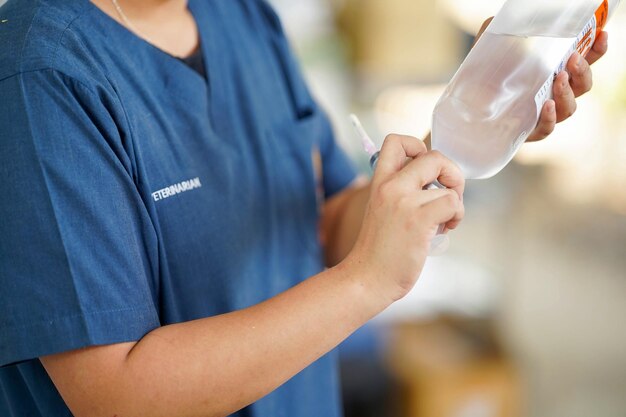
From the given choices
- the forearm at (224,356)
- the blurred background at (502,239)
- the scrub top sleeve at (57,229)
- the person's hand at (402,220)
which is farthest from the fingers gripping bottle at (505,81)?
the blurred background at (502,239)

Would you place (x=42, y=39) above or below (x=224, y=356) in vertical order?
above

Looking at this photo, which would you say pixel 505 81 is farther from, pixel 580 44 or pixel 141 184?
pixel 141 184

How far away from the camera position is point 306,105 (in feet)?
3.57

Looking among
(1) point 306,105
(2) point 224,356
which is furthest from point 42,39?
(1) point 306,105

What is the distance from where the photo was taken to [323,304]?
26.1 inches

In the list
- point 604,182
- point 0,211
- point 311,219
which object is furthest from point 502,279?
point 0,211

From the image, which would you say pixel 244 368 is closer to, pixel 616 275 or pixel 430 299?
pixel 616 275

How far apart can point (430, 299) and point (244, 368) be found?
178 centimetres

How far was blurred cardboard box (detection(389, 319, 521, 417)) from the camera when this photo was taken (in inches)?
77.4

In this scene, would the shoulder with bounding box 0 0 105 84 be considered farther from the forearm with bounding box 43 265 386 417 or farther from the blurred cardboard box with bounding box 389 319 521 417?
the blurred cardboard box with bounding box 389 319 521 417

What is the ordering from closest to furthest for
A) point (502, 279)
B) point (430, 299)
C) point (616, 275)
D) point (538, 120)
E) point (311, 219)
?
point (538, 120) < point (311, 219) < point (616, 275) < point (502, 279) < point (430, 299)

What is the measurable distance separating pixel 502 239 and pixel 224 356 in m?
1.73

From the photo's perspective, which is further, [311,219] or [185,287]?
[311,219]

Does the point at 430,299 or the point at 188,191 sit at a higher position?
the point at 188,191
